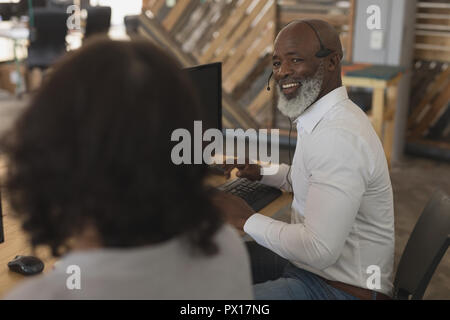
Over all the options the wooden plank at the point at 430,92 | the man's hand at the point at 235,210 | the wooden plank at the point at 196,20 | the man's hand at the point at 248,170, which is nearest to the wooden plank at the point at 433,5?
the wooden plank at the point at 430,92

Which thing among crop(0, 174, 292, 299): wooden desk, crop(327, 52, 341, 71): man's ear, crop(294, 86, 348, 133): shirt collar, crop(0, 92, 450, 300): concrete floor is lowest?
crop(0, 92, 450, 300): concrete floor

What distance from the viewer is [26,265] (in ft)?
4.25

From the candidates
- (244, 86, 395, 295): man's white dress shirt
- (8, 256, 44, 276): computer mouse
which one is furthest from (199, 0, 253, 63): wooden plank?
(8, 256, 44, 276): computer mouse

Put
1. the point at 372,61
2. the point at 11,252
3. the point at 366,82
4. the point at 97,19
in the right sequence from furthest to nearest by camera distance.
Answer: the point at 97,19, the point at 372,61, the point at 366,82, the point at 11,252

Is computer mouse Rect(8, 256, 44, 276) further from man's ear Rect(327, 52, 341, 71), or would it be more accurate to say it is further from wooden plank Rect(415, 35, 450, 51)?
wooden plank Rect(415, 35, 450, 51)

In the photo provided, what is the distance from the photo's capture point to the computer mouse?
1.29 meters

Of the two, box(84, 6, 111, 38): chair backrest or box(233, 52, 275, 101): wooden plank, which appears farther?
box(84, 6, 111, 38): chair backrest

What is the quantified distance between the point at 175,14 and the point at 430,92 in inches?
89.3

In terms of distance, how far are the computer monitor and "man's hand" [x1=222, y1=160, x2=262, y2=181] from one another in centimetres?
17

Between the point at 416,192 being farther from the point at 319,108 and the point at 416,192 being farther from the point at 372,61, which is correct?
the point at 319,108

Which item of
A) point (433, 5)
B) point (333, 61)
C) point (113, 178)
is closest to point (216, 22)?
point (433, 5)

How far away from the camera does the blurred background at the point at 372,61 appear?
12.7 ft

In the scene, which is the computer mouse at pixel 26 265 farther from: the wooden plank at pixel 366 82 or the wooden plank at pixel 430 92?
the wooden plank at pixel 430 92
